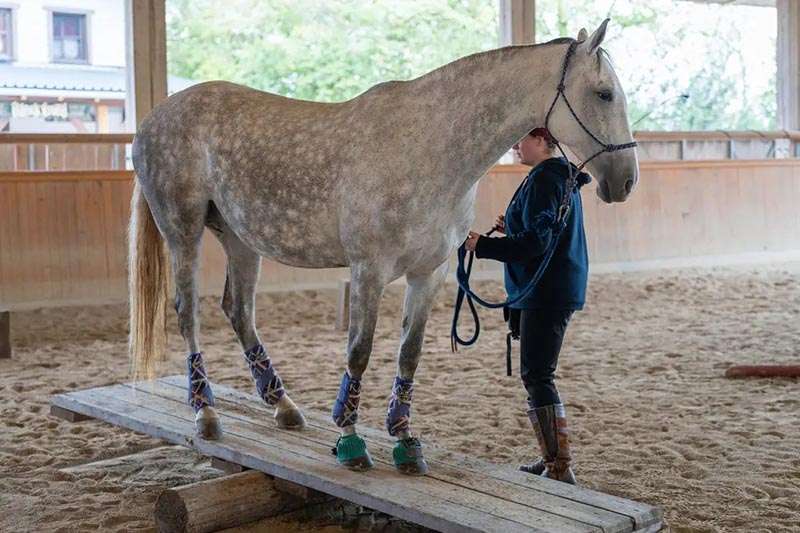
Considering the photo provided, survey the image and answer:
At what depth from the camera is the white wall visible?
6.73 metres

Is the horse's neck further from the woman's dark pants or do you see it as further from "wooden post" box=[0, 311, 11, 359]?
"wooden post" box=[0, 311, 11, 359]

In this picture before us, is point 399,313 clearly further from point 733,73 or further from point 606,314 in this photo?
point 733,73

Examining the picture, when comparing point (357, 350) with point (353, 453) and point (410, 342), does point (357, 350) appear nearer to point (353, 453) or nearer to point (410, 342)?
point (410, 342)

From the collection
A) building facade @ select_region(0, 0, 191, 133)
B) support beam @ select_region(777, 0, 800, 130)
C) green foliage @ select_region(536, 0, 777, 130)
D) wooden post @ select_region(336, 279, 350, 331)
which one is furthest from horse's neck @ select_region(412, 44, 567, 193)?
support beam @ select_region(777, 0, 800, 130)

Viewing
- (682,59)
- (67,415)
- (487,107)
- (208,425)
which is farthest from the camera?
(682,59)

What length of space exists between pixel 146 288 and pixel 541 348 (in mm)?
1490

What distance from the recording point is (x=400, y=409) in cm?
294

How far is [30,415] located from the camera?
14.0 ft

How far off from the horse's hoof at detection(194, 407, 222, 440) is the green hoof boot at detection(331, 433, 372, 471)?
0.53 metres

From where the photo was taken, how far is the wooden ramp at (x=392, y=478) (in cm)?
247

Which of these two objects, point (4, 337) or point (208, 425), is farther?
point (4, 337)

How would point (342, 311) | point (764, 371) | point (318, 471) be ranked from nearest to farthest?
1. point (318, 471)
2. point (764, 371)
3. point (342, 311)

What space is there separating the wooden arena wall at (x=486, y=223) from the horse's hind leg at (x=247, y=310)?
3.46 m

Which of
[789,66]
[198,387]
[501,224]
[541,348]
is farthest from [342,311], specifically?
[789,66]
